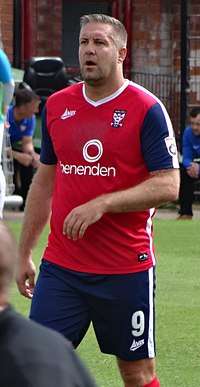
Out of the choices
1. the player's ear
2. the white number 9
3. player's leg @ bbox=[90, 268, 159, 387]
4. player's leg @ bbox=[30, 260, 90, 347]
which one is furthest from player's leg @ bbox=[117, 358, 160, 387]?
the player's ear

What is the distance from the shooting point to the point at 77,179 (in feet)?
22.1

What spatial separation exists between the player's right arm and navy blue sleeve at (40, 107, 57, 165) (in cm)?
3

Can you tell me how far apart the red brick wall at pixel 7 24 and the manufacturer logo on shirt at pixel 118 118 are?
18.0 m

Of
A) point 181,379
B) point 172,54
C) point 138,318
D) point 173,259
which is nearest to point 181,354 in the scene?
point 181,379

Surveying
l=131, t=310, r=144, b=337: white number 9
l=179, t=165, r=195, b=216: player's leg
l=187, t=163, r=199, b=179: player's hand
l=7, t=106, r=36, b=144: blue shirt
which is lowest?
l=179, t=165, r=195, b=216: player's leg

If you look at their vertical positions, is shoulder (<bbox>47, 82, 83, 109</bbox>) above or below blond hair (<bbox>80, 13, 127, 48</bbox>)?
below

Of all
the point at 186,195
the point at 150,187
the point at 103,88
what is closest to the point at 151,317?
the point at 150,187

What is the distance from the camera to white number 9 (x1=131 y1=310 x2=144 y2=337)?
677cm

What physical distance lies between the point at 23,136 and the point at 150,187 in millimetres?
13405

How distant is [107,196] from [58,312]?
0.66 metres

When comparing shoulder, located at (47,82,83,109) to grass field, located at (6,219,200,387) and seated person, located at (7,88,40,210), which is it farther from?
seated person, located at (7,88,40,210)

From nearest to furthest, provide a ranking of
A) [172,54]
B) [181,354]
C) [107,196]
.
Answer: [107,196], [181,354], [172,54]

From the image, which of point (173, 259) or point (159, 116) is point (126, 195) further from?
point (173, 259)

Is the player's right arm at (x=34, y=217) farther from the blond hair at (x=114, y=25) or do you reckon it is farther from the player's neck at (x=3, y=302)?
the player's neck at (x=3, y=302)
